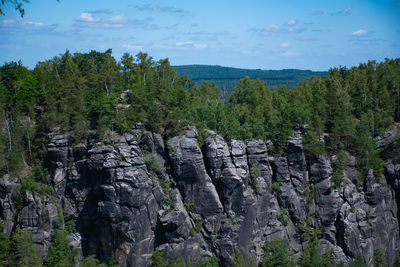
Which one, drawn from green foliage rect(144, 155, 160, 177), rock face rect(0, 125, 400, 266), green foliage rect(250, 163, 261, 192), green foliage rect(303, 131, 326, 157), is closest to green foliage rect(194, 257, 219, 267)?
rock face rect(0, 125, 400, 266)

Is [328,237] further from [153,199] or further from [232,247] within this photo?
[153,199]

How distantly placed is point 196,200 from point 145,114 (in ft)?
46.3

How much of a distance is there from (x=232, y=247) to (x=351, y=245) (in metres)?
19.5

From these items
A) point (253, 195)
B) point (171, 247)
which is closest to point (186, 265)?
point (171, 247)

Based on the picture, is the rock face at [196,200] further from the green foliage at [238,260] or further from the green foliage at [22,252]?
the green foliage at [22,252]

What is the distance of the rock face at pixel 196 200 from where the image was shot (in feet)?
151

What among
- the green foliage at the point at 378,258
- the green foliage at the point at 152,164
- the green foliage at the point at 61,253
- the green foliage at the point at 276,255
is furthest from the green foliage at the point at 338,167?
the green foliage at the point at 61,253

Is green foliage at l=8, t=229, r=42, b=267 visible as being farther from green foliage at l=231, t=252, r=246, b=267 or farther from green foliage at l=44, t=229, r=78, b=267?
green foliage at l=231, t=252, r=246, b=267

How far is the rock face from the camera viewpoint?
46031 millimetres

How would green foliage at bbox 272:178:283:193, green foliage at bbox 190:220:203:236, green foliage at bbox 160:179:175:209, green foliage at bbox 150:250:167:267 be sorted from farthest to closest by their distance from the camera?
green foliage at bbox 272:178:283:193 → green foliage at bbox 190:220:203:236 → green foliage at bbox 160:179:175:209 → green foliage at bbox 150:250:167:267

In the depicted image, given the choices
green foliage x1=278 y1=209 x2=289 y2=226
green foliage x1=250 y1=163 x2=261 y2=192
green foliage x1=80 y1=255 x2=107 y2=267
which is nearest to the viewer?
green foliage x1=80 y1=255 x2=107 y2=267

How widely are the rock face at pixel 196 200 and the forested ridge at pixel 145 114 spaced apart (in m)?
1.65

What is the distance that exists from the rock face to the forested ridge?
5.42 feet

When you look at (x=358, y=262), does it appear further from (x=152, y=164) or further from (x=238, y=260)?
(x=152, y=164)
